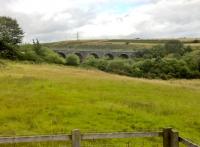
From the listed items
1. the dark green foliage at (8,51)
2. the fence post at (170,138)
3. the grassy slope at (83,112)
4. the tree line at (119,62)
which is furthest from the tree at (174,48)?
the fence post at (170,138)

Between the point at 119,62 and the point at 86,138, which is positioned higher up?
the point at 86,138

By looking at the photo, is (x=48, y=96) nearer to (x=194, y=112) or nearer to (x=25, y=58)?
(x=194, y=112)

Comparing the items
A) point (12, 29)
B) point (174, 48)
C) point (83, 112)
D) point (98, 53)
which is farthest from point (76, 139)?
point (98, 53)

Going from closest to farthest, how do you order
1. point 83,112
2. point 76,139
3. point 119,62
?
point 76,139
point 83,112
point 119,62

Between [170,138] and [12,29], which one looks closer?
[170,138]

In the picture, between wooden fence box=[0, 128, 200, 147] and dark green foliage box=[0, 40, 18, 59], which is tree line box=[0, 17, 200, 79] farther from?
wooden fence box=[0, 128, 200, 147]

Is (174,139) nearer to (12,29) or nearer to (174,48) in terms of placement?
(12,29)

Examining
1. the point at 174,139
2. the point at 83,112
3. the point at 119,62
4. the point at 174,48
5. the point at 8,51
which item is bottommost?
the point at 119,62

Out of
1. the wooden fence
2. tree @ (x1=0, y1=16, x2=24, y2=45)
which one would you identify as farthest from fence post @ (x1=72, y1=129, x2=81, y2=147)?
tree @ (x1=0, y1=16, x2=24, y2=45)

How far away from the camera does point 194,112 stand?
28.2 m

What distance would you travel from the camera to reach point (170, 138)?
10461 millimetres

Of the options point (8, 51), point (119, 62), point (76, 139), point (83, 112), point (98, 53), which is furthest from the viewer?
point (98, 53)

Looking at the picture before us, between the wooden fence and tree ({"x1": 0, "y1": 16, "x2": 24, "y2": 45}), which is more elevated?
tree ({"x1": 0, "y1": 16, "x2": 24, "y2": 45})

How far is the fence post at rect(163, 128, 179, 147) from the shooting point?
1037 centimetres
